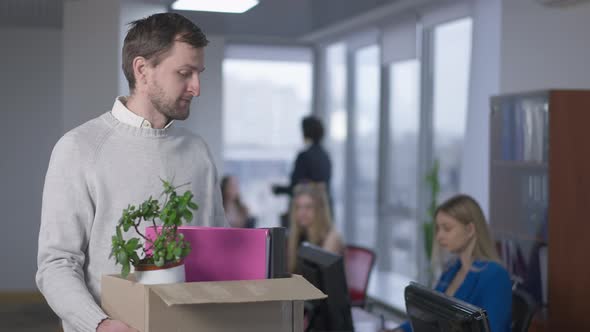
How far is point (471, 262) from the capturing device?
373cm

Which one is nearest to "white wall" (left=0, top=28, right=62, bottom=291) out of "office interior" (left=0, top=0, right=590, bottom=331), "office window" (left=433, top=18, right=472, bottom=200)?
"office interior" (left=0, top=0, right=590, bottom=331)

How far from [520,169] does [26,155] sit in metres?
5.41

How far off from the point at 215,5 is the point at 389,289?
3.30m

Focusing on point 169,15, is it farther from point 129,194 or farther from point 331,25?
point 331,25

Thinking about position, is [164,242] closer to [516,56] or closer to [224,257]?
[224,257]

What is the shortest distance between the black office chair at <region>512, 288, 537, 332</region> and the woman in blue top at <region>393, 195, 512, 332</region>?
0.20ft

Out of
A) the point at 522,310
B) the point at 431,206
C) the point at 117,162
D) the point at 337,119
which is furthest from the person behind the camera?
the point at 337,119

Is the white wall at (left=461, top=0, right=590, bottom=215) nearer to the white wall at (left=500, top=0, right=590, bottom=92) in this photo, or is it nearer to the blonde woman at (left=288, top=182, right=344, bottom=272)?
the white wall at (left=500, top=0, right=590, bottom=92)

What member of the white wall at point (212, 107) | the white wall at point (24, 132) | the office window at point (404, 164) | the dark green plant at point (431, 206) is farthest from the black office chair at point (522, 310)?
the white wall at point (212, 107)

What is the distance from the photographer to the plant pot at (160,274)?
1520 mm

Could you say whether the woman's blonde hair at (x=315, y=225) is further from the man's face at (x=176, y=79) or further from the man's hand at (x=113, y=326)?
the man's hand at (x=113, y=326)

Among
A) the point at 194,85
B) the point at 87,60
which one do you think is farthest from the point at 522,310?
the point at 87,60

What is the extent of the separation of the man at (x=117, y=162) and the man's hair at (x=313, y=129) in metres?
6.10

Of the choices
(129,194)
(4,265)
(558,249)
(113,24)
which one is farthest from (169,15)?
(4,265)
